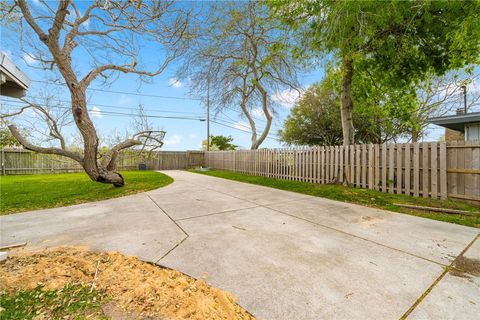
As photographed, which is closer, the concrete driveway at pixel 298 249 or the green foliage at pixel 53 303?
the green foliage at pixel 53 303

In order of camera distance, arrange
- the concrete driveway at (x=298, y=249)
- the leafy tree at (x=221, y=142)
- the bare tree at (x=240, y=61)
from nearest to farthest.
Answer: the concrete driveway at (x=298, y=249)
the bare tree at (x=240, y=61)
the leafy tree at (x=221, y=142)

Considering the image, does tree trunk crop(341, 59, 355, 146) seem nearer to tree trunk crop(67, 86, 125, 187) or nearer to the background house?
the background house

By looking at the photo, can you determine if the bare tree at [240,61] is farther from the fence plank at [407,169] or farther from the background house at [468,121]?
the background house at [468,121]

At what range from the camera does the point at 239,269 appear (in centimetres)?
189

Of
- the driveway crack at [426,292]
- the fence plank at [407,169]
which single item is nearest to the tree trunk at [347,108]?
the fence plank at [407,169]

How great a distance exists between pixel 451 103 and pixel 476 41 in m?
11.0

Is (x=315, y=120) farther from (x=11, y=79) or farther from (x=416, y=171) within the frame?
(x=11, y=79)

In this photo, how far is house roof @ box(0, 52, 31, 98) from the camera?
2244 millimetres

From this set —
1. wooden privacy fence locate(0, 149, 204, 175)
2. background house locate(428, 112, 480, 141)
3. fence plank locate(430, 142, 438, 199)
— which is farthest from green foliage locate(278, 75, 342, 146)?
wooden privacy fence locate(0, 149, 204, 175)

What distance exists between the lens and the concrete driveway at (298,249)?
1460mm

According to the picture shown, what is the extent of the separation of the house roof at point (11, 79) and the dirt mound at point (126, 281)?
2.04 meters

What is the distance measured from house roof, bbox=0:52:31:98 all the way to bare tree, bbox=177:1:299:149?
6452 mm

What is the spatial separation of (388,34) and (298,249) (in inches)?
298

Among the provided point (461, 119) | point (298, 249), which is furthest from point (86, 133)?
point (461, 119)
